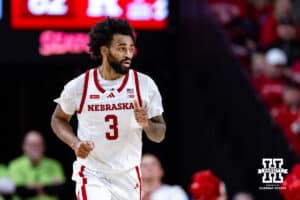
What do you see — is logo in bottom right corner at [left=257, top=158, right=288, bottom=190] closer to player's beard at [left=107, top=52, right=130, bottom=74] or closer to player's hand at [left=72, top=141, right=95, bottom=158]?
player's beard at [left=107, top=52, right=130, bottom=74]

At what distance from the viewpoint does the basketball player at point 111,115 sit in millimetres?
7879

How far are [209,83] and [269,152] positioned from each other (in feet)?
4.40

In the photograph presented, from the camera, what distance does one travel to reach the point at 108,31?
798 cm

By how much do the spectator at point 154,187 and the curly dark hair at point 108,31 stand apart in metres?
2.59

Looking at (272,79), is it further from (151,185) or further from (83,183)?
(83,183)

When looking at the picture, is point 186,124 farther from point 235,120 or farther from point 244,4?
point 244,4

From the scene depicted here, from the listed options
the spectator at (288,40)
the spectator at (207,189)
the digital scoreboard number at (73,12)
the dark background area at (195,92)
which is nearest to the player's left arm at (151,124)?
the spectator at (207,189)

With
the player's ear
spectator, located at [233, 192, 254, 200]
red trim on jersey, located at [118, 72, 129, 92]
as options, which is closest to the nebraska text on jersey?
red trim on jersey, located at [118, 72, 129, 92]

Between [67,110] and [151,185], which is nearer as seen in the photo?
[67,110]

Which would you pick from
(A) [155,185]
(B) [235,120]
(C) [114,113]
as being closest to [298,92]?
(B) [235,120]

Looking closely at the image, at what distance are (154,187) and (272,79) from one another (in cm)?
282

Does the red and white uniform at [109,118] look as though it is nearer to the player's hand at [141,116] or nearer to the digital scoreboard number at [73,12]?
the player's hand at [141,116]

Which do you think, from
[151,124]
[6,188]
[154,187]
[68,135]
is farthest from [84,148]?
[6,188]

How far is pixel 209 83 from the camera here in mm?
12352
